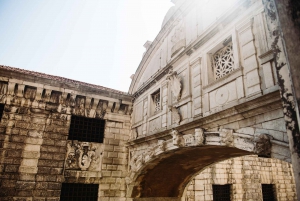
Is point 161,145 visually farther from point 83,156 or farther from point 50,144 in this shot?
point 50,144

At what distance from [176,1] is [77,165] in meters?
7.29

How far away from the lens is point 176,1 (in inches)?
337

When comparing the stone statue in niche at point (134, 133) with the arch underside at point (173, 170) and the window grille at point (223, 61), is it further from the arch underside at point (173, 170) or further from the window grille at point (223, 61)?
the window grille at point (223, 61)

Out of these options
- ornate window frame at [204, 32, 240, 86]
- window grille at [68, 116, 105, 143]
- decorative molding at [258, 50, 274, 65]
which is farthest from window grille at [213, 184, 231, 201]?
decorative molding at [258, 50, 274, 65]

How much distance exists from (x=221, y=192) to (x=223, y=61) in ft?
24.1

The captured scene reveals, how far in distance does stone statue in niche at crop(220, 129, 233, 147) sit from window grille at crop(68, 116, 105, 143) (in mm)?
5661

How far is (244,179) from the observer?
11.1 meters

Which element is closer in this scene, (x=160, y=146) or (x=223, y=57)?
(x=223, y=57)

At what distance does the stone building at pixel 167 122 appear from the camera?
455 centimetres

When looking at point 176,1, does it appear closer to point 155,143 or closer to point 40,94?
point 155,143

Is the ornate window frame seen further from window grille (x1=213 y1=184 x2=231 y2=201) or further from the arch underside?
window grille (x1=213 y1=184 x2=231 y2=201)

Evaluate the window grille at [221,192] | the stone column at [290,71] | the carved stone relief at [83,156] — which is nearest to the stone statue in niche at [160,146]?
the carved stone relief at [83,156]

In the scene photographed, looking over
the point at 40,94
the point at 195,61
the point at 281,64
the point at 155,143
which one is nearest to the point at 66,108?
the point at 40,94

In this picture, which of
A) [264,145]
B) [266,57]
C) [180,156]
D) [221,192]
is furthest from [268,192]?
[266,57]
